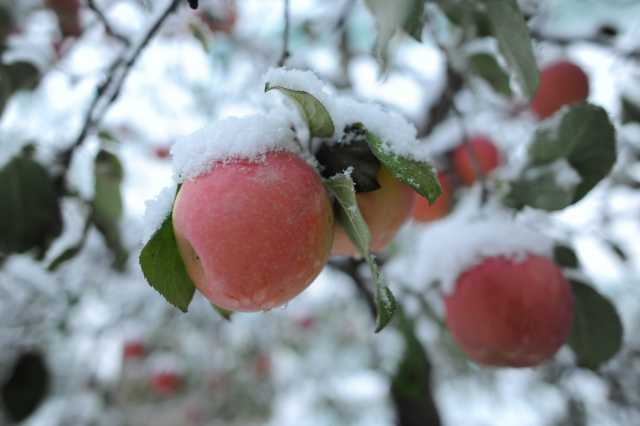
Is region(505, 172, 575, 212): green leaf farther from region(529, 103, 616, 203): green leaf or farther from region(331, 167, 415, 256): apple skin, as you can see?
region(331, 167, 415, 256): apple skin

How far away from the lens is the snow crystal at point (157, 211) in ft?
1.32

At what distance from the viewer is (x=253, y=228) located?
377mm

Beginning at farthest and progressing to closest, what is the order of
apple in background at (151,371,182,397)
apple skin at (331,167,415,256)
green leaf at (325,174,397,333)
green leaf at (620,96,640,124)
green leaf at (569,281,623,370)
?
apple in background at (151,371,182,397), green leaf at (620,96,640,124), green leaf at (569,281,623,370), apple skin at (331,167,415,256), green leaf at (325,174,397,333)

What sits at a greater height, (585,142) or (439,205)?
(585,142)

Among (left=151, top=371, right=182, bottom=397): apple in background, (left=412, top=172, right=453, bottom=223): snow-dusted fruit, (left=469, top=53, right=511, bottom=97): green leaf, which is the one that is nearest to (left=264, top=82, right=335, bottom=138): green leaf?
(left=469, top=53, right=511, bottom=97): green leaf

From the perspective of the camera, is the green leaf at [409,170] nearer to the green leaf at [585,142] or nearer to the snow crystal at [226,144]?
the snow crystal at [226,144]

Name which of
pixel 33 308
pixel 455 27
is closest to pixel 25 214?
pixel 455 27

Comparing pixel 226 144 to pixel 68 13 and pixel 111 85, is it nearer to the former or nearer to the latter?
pixel 111 85

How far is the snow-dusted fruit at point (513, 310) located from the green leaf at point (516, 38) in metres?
0.23

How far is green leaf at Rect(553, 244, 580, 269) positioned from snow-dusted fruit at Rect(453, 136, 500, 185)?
472mm

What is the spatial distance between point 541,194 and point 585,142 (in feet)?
0.27

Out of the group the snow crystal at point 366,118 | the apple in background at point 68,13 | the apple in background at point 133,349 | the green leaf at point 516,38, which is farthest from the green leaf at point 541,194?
the apple in background at point 133,349

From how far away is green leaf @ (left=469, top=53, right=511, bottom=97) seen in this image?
0.82 meters

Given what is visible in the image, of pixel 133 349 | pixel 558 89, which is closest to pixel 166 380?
pixel 133 349
